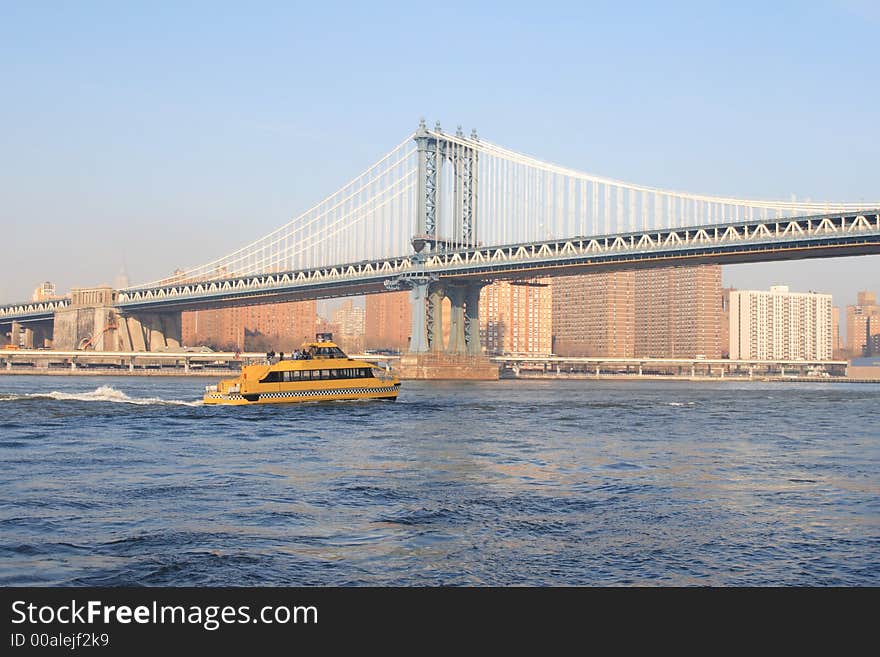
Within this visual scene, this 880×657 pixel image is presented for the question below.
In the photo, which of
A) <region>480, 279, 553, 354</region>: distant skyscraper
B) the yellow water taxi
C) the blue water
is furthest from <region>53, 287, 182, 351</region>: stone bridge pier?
the blue water

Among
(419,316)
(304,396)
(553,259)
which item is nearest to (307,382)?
(304,396)

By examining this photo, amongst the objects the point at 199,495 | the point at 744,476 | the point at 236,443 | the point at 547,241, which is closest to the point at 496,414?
the point at 236,443

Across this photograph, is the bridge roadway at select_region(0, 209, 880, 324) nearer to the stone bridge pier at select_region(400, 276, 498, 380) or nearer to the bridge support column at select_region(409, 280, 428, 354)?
the bridge support column at select_region(409, 280, 428, 354)

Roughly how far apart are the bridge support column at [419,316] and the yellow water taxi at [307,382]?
166ft

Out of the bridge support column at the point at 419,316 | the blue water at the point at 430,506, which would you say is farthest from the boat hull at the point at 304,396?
the bridge support column at the point at 419,316

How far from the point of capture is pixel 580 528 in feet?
45.2

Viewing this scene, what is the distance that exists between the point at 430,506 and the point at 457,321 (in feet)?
283

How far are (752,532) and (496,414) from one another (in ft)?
93.1

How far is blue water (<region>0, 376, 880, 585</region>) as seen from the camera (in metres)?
11.1

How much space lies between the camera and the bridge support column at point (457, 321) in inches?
3994

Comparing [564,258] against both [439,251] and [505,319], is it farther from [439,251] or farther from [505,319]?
[505,319]

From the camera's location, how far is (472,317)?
10300cm

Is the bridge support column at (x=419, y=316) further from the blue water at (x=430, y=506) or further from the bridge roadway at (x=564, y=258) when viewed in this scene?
the blue water at (x=430, y=506)
